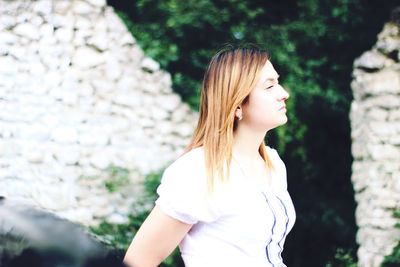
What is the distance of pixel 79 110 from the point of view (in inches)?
174

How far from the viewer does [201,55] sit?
4.77 meters

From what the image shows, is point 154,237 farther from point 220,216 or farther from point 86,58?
point 86,58

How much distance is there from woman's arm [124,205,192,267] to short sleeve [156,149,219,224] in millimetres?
31

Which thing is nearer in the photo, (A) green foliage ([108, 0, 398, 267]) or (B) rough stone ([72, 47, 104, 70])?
(A) green foliage ([108, 0, 398, 267])

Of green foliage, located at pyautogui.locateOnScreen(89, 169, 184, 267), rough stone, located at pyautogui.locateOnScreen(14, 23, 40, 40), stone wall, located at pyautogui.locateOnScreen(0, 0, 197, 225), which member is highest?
rough stone, located at pyautogui.locateOnScreen(14, 23, 40, 40)

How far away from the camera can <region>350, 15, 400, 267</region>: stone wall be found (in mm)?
3613

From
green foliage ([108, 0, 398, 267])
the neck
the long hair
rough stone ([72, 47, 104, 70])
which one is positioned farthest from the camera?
rough stone ([72, 47, 104, 70])

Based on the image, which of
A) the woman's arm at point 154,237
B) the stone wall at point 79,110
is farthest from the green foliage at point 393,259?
the woman's arm at point 154,237

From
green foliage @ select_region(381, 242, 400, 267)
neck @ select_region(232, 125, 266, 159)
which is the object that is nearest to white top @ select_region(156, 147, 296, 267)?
neck @ select_region(232, 125, 266, 159)

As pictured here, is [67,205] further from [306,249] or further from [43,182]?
[306,249]

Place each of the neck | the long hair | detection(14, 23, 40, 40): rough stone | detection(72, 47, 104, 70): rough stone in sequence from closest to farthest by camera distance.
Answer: the long hair → the neck → detection(14, 23, 40, 40): rough stone → detection(72, 47, 104, 70): rough stone

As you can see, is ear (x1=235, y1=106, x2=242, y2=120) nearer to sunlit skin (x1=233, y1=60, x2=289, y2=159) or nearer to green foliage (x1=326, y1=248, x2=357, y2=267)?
sunlit skin (x1=233, y1=60, x2=289, y2=159)

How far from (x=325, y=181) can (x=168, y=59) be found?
227 cm

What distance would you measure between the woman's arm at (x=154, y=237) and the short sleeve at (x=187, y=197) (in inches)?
1.2
